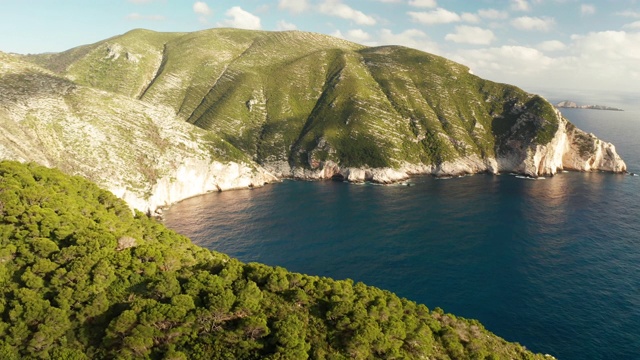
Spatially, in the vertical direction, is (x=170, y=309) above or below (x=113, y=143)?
below

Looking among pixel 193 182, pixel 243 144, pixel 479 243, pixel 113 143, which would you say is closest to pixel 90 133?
pixel 113 143

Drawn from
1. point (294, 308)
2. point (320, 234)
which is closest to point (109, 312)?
point (294, 308)

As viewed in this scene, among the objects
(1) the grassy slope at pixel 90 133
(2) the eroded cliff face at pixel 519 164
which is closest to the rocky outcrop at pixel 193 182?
(1) the grassy slope at pixel 90 133

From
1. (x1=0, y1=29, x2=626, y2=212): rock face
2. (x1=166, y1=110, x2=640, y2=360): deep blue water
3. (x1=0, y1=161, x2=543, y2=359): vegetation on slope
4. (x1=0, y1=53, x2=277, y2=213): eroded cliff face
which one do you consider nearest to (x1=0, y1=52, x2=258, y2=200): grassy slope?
(x1=0, y1=53, x2=277, y2=213): eroded cliff face

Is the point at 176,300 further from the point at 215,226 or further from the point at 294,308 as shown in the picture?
the point at 215,226

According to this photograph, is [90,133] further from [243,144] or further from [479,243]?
Result: [479,243]

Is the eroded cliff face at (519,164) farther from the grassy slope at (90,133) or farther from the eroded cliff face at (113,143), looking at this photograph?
the grassy slope at (90,133)
